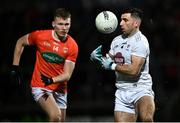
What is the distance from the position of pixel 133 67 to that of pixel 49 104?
147cm

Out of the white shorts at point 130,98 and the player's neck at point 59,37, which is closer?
the white shorts at point 130,98

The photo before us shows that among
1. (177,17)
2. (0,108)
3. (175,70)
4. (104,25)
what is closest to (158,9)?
(177,17)

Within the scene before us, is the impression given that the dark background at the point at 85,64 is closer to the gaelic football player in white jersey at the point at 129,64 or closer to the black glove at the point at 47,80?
the black glove at the point at 47,80

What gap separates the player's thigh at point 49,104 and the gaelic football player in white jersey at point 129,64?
93cm

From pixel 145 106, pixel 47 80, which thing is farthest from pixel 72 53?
pixel 145 106

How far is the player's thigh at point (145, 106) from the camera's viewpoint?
338 inches

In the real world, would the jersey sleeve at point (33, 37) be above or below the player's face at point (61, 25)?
below

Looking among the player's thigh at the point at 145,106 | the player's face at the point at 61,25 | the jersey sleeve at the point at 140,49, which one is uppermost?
the player's face at the point at 61,25

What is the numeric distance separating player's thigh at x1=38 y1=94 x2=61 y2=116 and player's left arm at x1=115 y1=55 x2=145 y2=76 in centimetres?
119

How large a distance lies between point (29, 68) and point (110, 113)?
191cm

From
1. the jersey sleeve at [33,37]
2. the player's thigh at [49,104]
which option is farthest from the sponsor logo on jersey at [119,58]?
the jersey sleeve at [33,37]

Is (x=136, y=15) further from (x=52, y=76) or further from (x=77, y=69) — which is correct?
(x=77, y=69)

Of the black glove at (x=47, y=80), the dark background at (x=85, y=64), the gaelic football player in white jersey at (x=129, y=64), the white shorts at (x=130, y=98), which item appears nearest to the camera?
the gaelic football player in white jersey at (x=129, y=64)

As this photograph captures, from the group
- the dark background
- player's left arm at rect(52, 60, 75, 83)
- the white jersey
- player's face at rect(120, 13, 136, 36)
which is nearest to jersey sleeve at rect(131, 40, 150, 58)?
the white jersey
